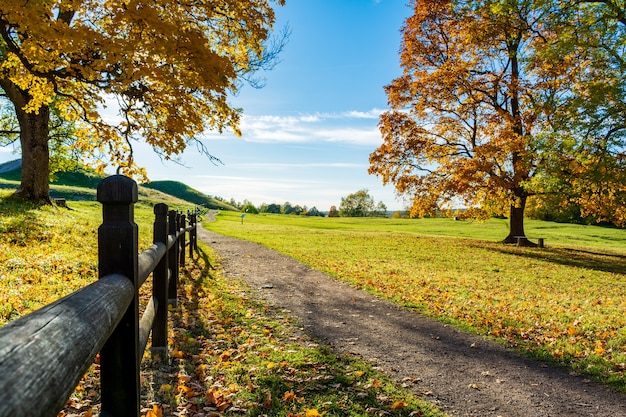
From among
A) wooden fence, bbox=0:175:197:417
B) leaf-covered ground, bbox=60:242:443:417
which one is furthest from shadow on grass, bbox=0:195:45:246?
wooden fence, bbox=0:175:197:417

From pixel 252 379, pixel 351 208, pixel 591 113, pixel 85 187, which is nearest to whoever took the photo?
pixel 252 379

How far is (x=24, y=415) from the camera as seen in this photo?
0.81 m

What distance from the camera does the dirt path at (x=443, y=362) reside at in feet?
13.7

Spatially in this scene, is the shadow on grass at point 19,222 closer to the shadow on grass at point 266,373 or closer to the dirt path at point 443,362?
the shadow on grass at point 266,373

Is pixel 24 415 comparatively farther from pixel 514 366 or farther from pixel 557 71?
pixel 557 71

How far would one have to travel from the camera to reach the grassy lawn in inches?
153

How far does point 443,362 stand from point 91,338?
490 centimetres

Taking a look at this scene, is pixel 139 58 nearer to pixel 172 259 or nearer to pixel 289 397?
pixel 172 259

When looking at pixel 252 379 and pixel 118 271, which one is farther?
pixel 252 379

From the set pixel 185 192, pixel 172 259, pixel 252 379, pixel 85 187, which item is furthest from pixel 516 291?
pixel 185 192

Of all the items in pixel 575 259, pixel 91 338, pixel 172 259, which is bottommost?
pixel 575 259

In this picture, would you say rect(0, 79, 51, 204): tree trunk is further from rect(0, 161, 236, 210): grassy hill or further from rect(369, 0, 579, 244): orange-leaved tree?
rect(369, 0, 579, 244): orange-leaved tree

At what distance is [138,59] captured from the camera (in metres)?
10.2

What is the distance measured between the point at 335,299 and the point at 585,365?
15.0ft
